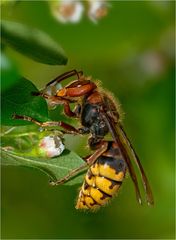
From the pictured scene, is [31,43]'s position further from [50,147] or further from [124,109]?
[124,109]

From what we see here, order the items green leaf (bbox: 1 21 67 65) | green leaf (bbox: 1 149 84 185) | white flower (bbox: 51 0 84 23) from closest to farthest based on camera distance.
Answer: green leaf (bbox: 1 21 67 65), green leaf (bbox: 1 149 84 185), white flower (bbox: 51 0 84 23)

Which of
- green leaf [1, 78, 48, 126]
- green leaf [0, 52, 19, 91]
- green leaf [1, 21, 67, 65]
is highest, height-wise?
green leaf [1, 21, 67, 65]

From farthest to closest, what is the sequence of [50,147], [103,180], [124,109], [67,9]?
[124,109]
[67,9]
[103,180]
[50,147]

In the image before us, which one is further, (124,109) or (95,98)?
(124,109)

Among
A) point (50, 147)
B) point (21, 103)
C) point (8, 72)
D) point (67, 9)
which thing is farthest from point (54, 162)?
point (67, 9)

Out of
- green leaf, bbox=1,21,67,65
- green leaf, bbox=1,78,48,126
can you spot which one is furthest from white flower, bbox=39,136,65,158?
green leaf, bbox=1,21,67,65

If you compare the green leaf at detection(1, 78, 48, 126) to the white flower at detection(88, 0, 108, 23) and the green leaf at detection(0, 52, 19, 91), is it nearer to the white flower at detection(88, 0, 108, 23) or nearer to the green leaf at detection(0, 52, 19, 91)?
the green leaf at detection(0, 52, 19, 91)

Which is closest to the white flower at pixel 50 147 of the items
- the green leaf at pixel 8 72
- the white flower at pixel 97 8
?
the green leaf at pixel 8 72
